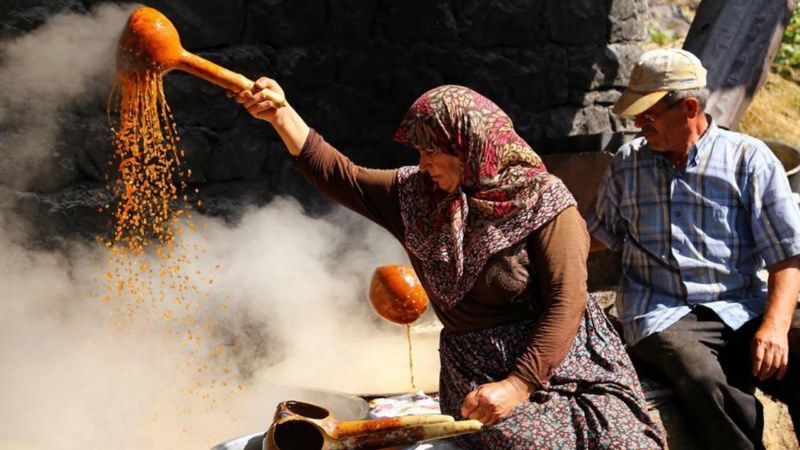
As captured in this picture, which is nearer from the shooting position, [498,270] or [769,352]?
[498,270]

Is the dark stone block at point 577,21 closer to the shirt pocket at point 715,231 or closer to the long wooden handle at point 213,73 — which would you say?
the shirt pocket at point 715,231

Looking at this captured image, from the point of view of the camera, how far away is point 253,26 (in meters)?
5.18

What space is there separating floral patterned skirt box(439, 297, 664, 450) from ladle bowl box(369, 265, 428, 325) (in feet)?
1.71

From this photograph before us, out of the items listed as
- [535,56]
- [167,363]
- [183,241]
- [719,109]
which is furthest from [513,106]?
[167,363]

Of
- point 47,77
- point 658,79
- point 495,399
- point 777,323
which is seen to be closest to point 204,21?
point 47,77

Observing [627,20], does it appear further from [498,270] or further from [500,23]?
[498,270]

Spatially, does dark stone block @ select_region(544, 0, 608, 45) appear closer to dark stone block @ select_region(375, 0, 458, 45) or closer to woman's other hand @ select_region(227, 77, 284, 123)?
dark stone block @ select_region(375, 0, 458, 45)

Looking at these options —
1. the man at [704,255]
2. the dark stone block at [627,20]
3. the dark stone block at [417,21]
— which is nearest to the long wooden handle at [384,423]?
the man at [704,255]

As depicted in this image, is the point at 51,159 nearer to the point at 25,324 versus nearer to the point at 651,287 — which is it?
the point at 25,324

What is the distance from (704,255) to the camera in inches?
149

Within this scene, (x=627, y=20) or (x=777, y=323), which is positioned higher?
(x=627, y=20)

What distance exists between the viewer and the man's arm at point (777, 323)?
11.7 feet

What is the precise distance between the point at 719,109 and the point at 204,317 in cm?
292

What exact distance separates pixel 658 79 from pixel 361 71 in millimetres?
2194
